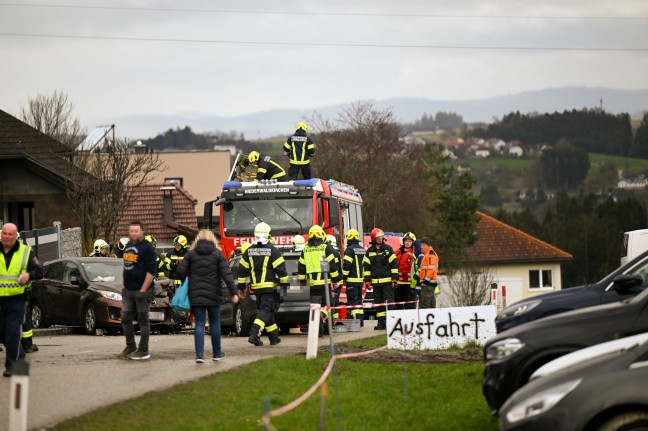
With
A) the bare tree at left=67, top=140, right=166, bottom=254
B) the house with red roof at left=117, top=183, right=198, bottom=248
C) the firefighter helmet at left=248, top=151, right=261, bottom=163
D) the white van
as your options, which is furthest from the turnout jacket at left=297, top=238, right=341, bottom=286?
the house with red roof at left=117, top=183, right=198, bottom=248

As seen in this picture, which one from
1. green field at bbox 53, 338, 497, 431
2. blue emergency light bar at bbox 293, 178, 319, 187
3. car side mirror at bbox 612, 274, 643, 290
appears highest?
blue emergency light bar at bbox 293, 178, 319, 187

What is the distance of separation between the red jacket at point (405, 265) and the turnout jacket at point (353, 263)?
6.77ft

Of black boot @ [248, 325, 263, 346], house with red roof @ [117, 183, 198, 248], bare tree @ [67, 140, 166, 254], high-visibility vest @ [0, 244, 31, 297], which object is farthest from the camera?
house with red roof @ [117, 183, 198, 248]

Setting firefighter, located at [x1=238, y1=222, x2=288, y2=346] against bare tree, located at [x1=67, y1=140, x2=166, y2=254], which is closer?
firefighter, located at [x1=238, y1=222, x2=288, y2=346]

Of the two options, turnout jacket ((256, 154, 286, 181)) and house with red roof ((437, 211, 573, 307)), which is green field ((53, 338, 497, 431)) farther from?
house with red roof ((437, 211, 573, 307))

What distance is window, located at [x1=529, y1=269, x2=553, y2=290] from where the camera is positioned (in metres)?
101

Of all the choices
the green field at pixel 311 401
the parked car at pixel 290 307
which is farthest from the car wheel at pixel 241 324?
the green field at pixel 311 401

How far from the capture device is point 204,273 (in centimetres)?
1708

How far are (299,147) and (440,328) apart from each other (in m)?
13.4

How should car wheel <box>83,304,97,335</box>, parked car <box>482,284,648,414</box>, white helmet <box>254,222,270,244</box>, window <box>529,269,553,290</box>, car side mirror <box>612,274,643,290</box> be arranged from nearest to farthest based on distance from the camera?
Answer: parked car <box>482,284,648,414</box> < car side mirror <box>612,274,643,290</box> < white helmet <box>254,222,270,244</box> < car wheel <box>83,304,97,335</box> < window <box>529,269,553,290</box>

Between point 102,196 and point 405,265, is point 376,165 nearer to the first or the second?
point 102,196

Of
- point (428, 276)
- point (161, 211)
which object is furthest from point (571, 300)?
point (161, 211)

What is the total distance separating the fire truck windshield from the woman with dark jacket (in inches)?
460

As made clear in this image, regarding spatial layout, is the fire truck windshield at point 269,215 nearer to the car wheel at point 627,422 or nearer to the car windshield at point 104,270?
the car windshield at point 104,270
